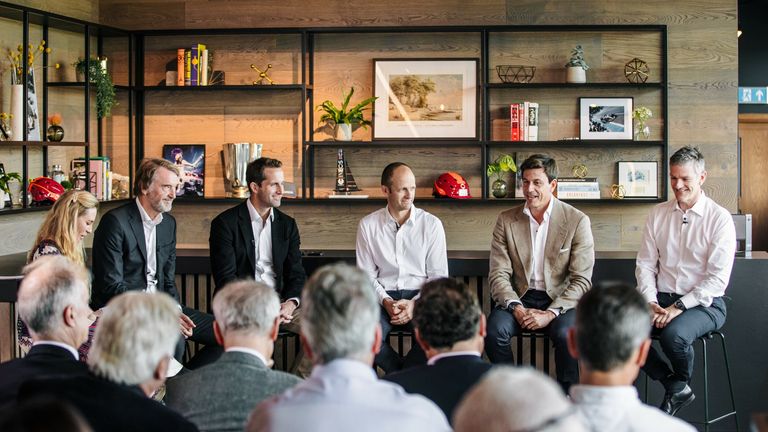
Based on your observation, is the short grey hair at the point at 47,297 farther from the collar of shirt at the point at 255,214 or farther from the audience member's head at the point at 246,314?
the collar of shirt at the point at 255,214

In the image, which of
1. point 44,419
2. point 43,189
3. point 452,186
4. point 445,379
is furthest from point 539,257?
point 44,419

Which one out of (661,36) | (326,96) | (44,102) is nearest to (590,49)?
(661,36)

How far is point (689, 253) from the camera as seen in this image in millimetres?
4770

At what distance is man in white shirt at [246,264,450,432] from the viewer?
1999mm

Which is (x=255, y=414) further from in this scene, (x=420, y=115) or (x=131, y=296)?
(x=420, y=115)

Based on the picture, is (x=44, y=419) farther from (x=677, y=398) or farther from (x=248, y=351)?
(x=677, y=398)

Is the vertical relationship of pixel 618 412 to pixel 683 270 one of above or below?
below

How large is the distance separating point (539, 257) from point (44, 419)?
386 centimetres

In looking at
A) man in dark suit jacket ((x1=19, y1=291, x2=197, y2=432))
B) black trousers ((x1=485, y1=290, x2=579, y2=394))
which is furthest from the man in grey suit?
black trousers ((x1=485, y1=290, x2=579, y2=394))

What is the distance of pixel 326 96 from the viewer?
699 cm

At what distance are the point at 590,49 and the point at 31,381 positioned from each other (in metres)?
5.49

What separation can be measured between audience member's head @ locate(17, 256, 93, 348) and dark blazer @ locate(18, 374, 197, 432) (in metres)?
0.74

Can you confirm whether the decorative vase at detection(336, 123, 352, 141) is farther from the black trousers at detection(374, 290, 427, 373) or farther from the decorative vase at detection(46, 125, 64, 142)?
the black trousers at detection(374, 290, 427, 373)

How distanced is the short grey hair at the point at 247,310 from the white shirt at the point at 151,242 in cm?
218
